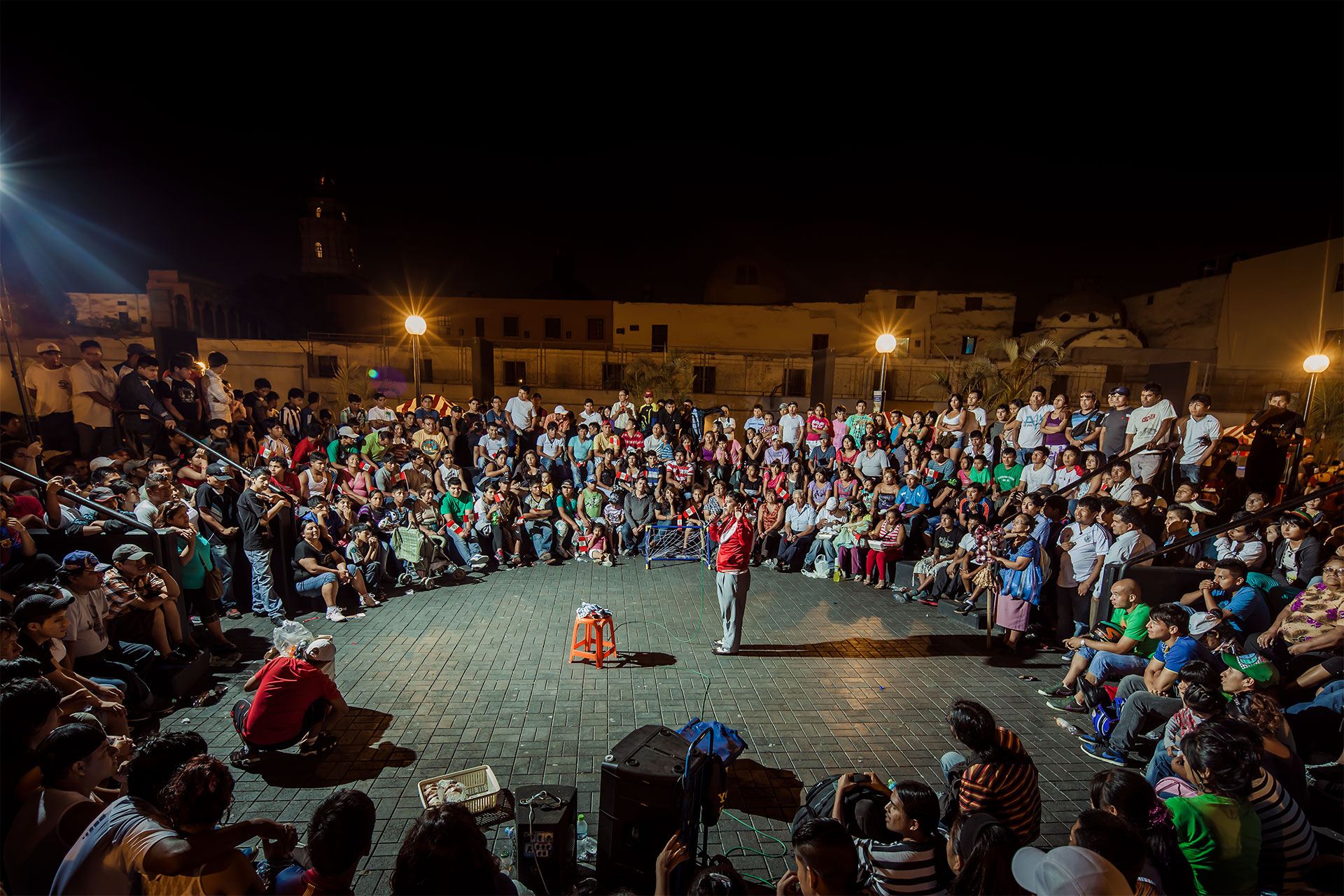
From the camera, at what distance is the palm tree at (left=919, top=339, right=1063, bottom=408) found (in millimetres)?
22109

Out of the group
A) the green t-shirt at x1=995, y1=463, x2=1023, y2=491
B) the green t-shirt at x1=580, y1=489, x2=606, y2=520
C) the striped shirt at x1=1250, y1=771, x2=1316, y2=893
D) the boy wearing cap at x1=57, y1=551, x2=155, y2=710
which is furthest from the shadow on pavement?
the green t-shirt at x1=995, y1=463, x2=1023, y2=491

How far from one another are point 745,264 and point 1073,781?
3126 centimetres

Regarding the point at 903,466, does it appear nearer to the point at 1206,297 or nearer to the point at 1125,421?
the point at 1125,421

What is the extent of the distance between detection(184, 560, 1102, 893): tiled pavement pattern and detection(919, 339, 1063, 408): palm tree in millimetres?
17315

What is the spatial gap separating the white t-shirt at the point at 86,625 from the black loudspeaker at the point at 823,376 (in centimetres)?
1916

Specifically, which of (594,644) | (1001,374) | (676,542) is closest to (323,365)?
(676,542)

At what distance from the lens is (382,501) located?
29.9ft

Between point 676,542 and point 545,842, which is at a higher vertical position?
point 545,842

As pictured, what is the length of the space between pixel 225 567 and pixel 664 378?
61.7 ft

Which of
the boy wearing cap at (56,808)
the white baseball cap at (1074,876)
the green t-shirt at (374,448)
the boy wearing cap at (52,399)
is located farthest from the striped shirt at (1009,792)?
the boy wearing cap at (52,399)

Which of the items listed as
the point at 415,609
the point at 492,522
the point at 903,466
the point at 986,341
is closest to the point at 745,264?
the point at 986,341

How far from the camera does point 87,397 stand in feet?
29.5

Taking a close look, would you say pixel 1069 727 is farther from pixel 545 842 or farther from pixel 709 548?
pixel 709 548

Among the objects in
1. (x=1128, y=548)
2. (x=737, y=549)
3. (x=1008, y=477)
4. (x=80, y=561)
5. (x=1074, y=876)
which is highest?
(x=1008, y=477)
